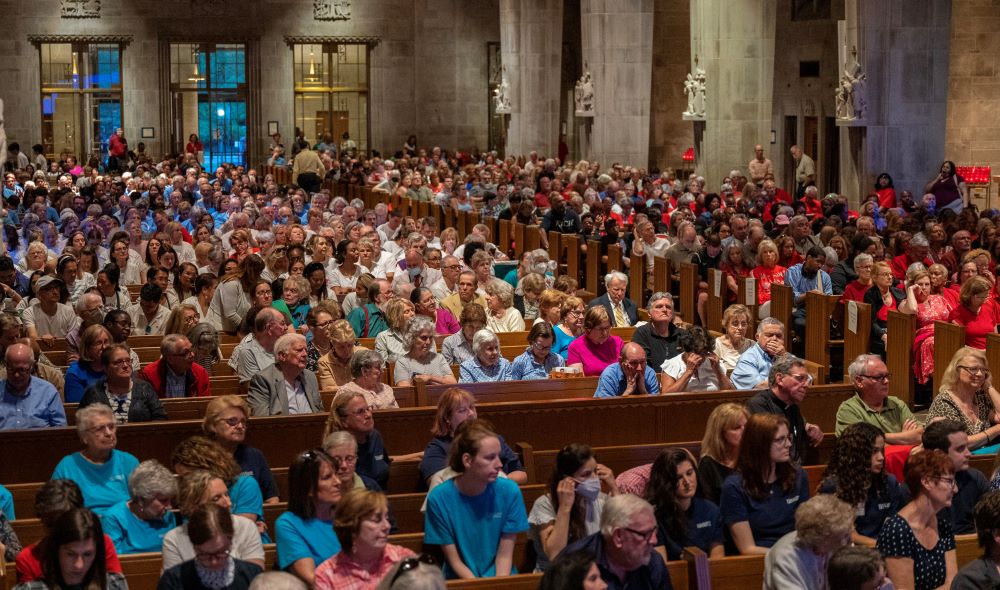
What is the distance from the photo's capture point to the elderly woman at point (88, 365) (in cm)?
895

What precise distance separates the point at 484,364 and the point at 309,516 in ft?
12.3

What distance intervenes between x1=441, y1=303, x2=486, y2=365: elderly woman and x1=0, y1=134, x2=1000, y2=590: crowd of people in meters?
0.02

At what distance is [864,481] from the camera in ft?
22.9

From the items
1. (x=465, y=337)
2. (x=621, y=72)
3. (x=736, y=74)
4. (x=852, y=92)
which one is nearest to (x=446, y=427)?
(x=465, y=337)

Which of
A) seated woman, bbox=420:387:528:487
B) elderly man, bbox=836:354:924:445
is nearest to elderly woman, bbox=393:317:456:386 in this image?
seated woman, bbox=420:387:528:487

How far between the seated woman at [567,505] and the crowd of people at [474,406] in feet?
0.04

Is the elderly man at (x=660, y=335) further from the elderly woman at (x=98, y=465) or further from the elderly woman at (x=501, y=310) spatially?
the elderly woman at (x=98, y=465)

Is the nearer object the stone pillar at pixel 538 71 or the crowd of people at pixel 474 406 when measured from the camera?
the crowd of people at pixel 474 406

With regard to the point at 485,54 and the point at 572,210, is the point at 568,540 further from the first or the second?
the point at 485,54

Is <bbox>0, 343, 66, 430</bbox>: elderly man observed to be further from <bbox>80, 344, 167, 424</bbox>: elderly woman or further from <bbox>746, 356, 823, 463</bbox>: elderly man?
<bbox>746, 356, 823, 463</bbox>: elderly man

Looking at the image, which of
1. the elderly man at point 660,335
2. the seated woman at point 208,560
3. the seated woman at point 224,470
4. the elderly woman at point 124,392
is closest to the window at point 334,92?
the elderly man at point 660,335

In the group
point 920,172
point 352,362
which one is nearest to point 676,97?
point 920,172

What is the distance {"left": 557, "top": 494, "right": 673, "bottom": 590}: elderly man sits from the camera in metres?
5.82

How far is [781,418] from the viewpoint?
7.05 meters
